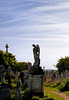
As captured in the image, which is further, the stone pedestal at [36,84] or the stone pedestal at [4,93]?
the stone pedestal at [36,84]

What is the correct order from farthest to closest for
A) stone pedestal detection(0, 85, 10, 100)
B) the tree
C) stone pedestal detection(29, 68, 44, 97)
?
1. the tree
2. stone pedestal detection(29, 68, 44, 97)
3. stone pedestal detection(0, 85, 10, 100)

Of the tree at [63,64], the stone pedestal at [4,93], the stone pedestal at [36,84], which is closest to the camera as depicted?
the stone pedestal at [4,93]

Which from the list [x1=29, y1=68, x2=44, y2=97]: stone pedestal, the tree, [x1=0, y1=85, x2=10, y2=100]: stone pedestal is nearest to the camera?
[x1=0, y1=85, x2=10, y2=100]: stone pedestal

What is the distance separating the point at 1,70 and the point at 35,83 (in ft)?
23.6

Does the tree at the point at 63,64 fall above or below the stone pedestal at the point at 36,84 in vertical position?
above

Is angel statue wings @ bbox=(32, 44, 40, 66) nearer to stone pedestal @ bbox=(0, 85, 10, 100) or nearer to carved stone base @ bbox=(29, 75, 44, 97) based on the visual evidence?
carved stone base @ bbox=(29, 75, 44, 97)

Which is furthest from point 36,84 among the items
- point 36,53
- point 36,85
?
point 36,53

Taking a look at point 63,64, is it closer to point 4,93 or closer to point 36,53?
point 36,53

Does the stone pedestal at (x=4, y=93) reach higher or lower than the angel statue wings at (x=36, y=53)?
lower

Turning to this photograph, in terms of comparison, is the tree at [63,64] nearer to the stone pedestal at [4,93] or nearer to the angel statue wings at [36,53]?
the angel statue wings at [36,53]

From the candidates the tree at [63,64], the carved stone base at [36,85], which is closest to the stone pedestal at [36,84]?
the carved stone base at [36,85]

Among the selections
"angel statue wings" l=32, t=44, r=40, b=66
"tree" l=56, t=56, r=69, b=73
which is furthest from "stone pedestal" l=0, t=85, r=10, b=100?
A: "tree" l=56, t=56, r=69, b=73

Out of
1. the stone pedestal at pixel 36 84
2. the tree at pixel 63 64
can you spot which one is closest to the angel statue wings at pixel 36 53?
the stone pedestal at pixel 36 84

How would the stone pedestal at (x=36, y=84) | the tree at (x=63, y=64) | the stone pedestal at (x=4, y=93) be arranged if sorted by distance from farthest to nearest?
the tree at (x=63, y=64) < the stone pedestal at (x=36, y=84) < the stone pedestal at (x=4, y=93)
